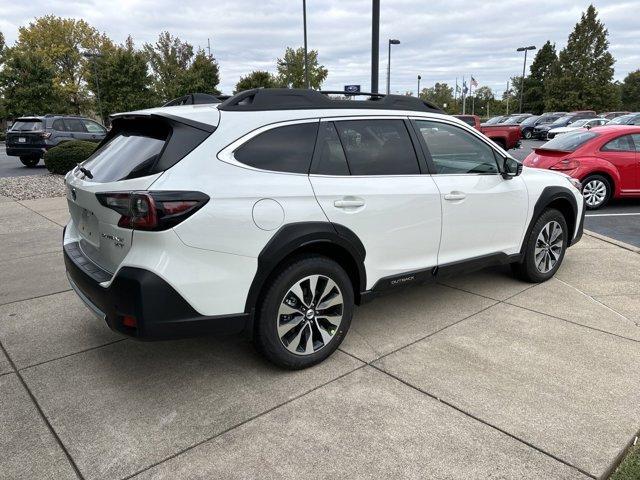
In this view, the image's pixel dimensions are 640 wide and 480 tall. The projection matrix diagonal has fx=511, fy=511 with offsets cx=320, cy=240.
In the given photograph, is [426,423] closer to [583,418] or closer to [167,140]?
[583,418]

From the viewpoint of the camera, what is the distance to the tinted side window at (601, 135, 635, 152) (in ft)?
30.6

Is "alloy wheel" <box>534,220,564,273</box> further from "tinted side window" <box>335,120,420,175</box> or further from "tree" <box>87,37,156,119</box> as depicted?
"tree" <box>87,37,156,119</box>

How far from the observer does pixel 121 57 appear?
1510 inches

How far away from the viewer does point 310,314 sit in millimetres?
3305

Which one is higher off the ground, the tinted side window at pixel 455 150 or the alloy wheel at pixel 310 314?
the tinted side window at pixel 455 150

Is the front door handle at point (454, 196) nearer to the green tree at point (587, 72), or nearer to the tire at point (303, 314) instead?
the tire at point (303, 314)

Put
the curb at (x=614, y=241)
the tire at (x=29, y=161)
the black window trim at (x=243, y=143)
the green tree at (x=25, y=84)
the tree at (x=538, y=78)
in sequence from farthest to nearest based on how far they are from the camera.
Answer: the tree at (x=538, y=78) → the green tree at (x=25, y=84) → the tire at (x=29, y=161) → the curb at (x=614, y=241) → the black window trim at (x=243, y=143)

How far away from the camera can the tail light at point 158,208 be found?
8.75 feet

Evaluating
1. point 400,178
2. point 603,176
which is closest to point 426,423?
point 400,178

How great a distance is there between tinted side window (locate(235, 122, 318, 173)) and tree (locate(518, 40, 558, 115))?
73865mm

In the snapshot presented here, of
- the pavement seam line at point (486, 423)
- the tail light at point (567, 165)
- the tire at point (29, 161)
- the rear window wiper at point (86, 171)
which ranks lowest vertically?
the pavement seam line at point (486, 423)

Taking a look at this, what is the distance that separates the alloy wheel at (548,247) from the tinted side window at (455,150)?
104 centimetres

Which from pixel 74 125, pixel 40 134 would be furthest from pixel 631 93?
pixel 40 134

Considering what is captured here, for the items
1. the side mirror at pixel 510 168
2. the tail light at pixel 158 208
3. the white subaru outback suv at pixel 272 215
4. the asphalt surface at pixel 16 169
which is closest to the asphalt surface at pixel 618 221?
the side mirror at pixel 510 168
